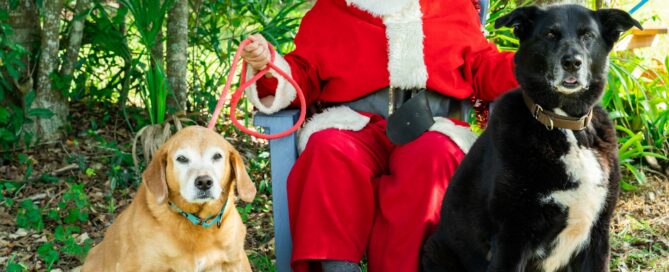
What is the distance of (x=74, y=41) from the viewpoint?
15.1ft

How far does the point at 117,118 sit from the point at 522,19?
2984 millimetres

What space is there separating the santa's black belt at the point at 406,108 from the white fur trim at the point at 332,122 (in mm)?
107

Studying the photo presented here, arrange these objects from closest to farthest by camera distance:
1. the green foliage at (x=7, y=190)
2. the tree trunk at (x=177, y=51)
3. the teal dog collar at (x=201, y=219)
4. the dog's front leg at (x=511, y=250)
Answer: the dog's front leg at (x=511, y=250) → the teal dog collar at (x=201, y=219) → the green foliage at (x=7, y=190) → the tree trunk at (x=177, y=51)

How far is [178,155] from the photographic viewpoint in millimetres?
2758

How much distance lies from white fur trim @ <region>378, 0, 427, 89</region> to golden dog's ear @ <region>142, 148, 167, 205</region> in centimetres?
102

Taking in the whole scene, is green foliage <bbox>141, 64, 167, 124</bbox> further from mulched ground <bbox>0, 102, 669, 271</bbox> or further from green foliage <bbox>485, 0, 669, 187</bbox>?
green foliage <bbox>485, 0, 669, 187</bbox>

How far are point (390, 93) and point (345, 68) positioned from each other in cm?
20

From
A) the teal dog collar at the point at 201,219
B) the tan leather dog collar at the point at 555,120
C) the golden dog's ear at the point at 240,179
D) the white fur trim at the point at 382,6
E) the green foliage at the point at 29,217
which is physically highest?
the white fur trim at the point at 382,6

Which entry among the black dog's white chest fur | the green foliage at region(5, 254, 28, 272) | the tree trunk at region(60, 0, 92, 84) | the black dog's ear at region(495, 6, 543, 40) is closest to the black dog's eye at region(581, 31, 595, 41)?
the black dog's ear at region(495, 6, 543, 40)

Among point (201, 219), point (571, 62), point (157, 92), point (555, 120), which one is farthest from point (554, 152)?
point (157, 92)

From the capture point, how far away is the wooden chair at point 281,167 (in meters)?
3.25

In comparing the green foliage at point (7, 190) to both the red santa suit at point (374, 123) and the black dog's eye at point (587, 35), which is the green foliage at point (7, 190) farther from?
the black dog's eye at point (587, 35)

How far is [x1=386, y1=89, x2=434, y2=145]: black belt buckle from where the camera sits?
125 inches

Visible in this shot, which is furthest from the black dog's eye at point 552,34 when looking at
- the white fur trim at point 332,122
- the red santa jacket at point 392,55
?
the white fur trim at point 332,122
